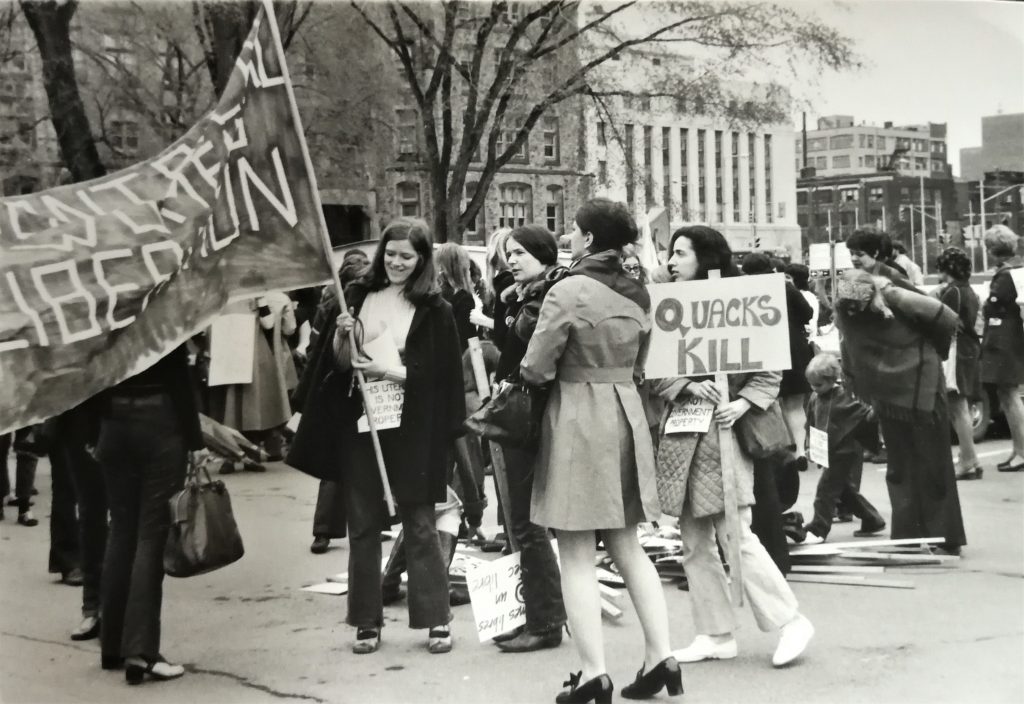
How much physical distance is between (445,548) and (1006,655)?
8.71ft

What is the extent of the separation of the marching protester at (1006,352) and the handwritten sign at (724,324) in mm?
5035

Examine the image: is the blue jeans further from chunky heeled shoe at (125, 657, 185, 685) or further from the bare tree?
the bare tree

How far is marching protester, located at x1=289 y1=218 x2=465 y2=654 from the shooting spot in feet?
19.4

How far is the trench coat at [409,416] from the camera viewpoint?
5.93m

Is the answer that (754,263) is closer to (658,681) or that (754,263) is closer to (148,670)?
(658,681)

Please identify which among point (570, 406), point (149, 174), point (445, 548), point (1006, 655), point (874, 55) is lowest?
point (1006, 655)

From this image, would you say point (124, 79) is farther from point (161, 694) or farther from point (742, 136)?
point (161, 694)

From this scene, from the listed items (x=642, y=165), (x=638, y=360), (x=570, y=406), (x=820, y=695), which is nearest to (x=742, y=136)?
(x=642, y=165)

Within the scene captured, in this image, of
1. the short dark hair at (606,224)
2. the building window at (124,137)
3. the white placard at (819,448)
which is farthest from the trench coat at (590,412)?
the building window at (124,137)

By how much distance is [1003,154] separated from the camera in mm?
7383

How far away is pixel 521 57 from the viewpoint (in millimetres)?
7418

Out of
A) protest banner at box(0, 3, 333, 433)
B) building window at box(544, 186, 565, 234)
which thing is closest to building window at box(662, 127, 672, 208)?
building window at box(544, 186, 565, 234)

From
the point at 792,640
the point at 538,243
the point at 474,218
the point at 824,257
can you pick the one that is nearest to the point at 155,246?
the point at 538,243

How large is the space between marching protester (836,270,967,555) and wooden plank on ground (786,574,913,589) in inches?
30.3
